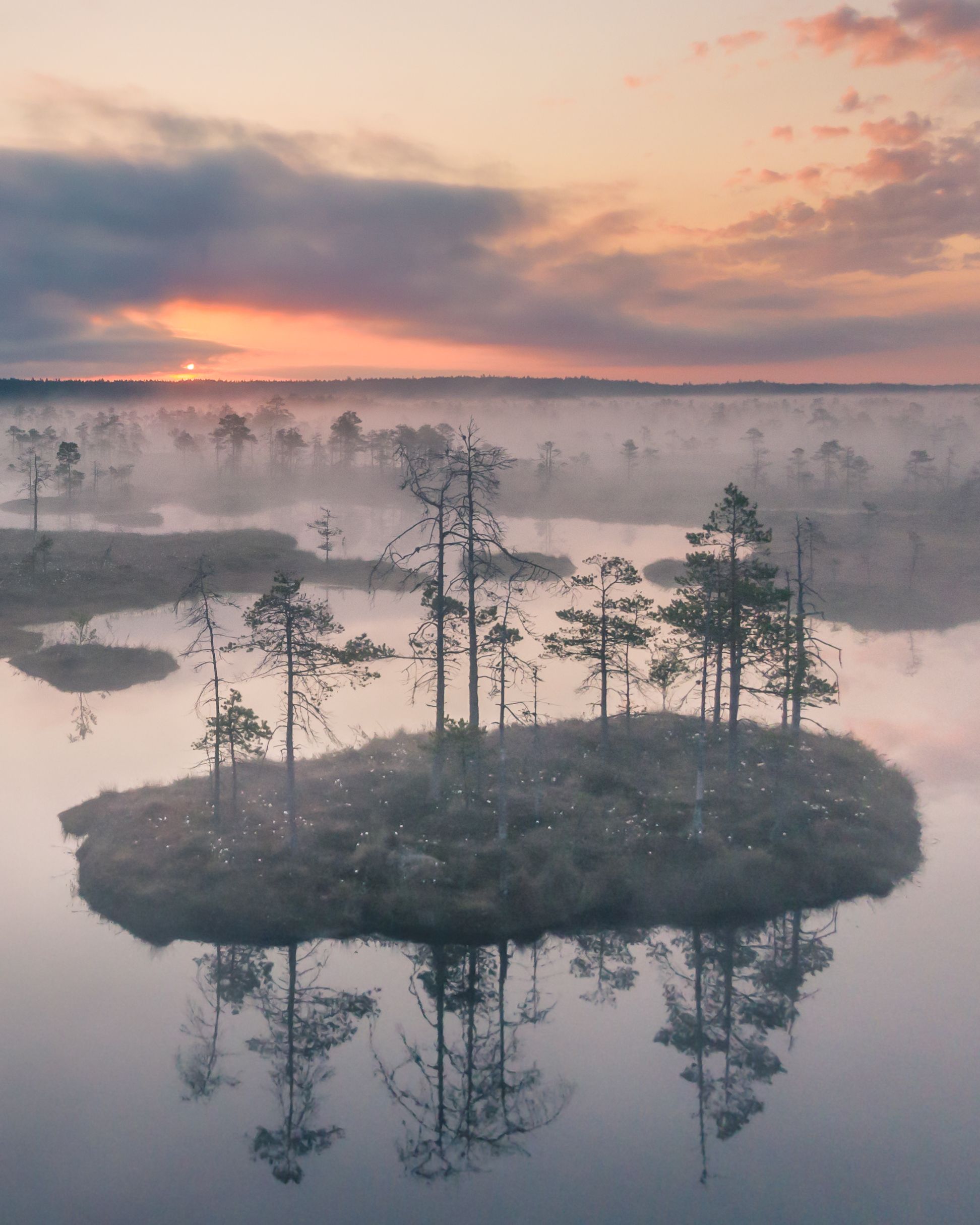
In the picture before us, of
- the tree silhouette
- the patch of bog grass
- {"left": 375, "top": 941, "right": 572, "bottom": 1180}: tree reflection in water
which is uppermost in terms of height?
the tree silhouette

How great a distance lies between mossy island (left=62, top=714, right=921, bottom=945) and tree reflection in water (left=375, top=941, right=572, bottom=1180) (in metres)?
1.48

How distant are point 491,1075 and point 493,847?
26.0ft

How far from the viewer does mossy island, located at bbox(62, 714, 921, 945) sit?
2227 cm

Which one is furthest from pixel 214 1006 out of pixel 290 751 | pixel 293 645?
pixel 293 645

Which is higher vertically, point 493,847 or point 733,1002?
point 493,847

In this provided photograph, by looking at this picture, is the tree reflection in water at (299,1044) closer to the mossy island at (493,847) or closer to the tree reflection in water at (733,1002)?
the mossy island at (493,847)

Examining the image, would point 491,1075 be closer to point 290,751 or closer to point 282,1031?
point 282,1031

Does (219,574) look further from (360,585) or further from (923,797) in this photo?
(923,797)

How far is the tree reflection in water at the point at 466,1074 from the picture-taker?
15195 millimetres

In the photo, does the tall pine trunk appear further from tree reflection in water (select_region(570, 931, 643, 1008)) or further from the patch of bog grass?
the patch of bog grass

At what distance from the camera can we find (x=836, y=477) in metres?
140

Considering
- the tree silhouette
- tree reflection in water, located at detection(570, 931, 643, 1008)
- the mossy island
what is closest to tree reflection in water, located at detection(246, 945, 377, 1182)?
the mossy island

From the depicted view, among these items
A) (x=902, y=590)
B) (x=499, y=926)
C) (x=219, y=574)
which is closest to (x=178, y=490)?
(x=219, y=574)

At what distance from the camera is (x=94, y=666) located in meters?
45.8
